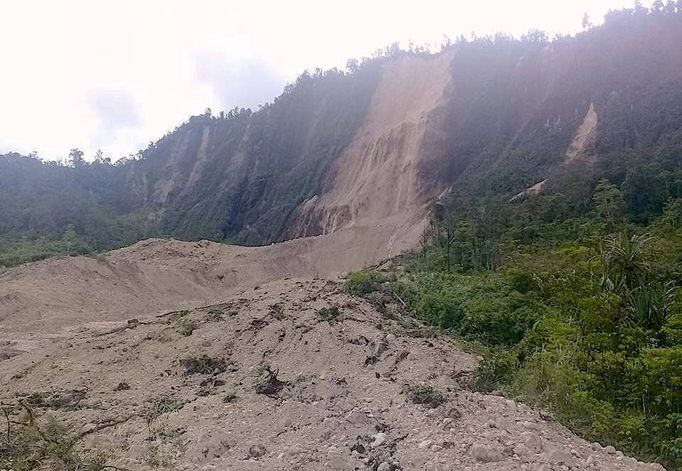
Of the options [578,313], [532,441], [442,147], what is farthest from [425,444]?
[442,147]

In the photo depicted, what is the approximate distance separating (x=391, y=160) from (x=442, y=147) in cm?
421

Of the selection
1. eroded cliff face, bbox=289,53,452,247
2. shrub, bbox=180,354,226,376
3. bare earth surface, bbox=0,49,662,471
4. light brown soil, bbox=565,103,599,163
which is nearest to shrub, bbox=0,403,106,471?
bare earth surface, bbox=0,49,662,471

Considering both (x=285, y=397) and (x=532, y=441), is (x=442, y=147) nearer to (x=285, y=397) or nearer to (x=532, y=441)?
(x=285, y=397)

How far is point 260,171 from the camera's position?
61500 mm

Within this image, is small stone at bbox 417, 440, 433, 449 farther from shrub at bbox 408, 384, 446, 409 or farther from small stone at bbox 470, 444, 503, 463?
shrub at bbox 408, 384, 446, 409

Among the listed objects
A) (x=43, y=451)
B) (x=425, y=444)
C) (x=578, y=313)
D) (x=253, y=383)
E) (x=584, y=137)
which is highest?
(x=584, y=137)

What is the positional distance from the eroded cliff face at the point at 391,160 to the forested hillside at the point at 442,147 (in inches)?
14.9

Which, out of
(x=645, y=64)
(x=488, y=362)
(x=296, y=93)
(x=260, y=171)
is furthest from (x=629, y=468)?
(x=296, y=93)

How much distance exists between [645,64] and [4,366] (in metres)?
42.2

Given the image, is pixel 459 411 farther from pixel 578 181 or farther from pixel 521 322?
pixel 578 181

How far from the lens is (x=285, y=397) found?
31.2 feet

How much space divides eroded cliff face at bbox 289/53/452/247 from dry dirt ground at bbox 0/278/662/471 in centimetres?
2769

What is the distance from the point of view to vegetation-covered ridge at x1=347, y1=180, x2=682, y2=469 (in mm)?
8422

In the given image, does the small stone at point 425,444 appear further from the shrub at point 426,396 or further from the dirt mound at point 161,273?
the dirt mound at point 161,273
